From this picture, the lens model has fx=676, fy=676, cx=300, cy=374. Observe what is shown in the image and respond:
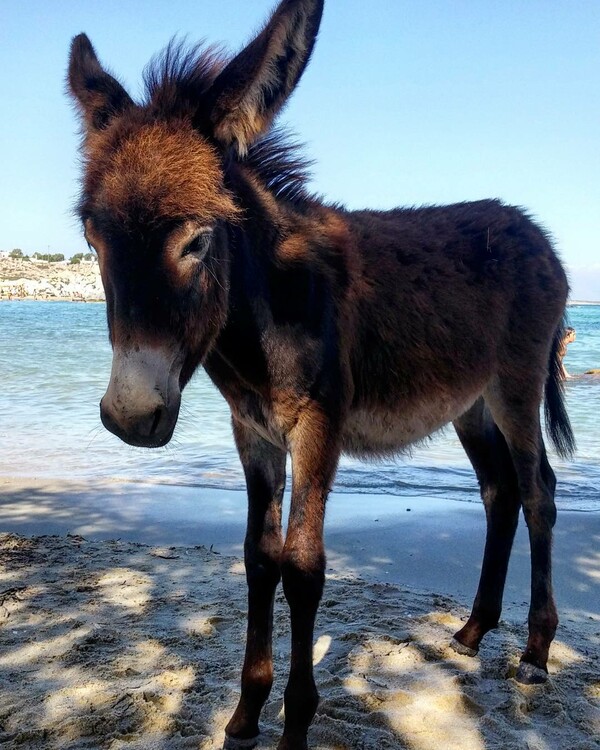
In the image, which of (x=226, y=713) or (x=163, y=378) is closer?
(x=163, y=378)

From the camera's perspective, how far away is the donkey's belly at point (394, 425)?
119 inches

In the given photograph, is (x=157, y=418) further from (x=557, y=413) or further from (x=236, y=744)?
(x=557, y=413)

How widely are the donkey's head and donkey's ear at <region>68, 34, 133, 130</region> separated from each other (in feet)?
0.09

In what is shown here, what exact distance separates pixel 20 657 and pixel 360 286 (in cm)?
235

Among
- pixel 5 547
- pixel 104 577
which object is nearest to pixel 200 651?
pixel 104 577

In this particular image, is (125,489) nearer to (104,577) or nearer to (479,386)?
(104,577)

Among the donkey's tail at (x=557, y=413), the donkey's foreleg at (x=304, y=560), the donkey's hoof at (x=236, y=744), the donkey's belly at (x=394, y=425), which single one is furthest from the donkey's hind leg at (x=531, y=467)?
the donkey's hoof at (x=236, y=744)

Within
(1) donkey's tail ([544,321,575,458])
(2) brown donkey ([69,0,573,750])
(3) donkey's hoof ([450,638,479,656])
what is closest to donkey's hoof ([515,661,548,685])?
(2) brown donkey ([69,0,573,750])

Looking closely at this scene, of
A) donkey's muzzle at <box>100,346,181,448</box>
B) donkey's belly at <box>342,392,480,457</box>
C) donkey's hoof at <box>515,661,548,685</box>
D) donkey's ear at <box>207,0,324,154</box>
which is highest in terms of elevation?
donkey's ear at <box>207,0,324,154</box>

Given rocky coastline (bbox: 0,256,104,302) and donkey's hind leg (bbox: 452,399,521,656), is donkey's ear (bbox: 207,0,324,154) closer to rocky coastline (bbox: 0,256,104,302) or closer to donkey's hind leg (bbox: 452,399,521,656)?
donkey's hind leg (bbox: 452,399,521,656)

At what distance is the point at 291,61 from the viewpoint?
232cm

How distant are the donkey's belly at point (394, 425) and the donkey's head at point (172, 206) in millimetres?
932

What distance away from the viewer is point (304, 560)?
8.23ft

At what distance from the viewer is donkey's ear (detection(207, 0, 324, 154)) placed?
7.23 ft
